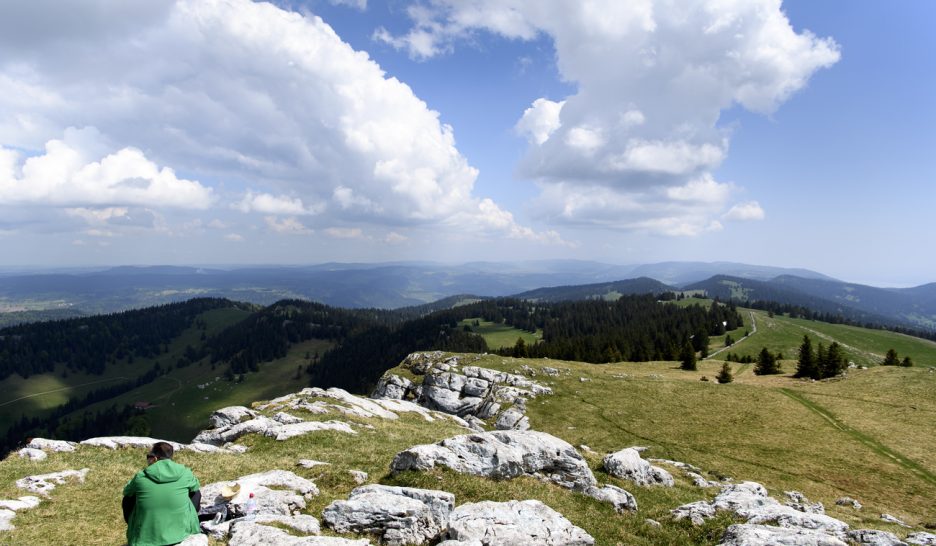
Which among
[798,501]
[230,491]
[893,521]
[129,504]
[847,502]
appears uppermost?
[129,504]

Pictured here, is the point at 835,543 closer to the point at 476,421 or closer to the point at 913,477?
the point at 913,477

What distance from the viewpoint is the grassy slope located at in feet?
59.1

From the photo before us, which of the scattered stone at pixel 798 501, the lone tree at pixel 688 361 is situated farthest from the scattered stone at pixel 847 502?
the lone tree at pixel 688 361

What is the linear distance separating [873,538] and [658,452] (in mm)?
30454

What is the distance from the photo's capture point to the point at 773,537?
1427cm

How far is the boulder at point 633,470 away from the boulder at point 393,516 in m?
14.8

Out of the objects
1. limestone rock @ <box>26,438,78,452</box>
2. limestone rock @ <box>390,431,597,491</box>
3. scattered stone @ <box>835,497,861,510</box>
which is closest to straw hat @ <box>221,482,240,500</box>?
limestone rock @ <box>390,431,597,491</box>

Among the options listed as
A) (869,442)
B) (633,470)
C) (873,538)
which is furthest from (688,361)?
(873,538)

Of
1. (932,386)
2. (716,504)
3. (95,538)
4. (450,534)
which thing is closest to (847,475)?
(716,504)

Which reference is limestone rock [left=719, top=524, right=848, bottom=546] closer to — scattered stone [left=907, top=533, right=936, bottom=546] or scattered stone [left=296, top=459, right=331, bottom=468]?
scattered stone [left=907, top=533, right=936, bottom=546]

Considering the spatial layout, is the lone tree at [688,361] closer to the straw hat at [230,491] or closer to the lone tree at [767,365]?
the lone tree at [767,365]

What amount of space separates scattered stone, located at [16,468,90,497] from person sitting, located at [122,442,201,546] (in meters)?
12.0

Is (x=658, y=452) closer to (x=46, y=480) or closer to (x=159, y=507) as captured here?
(x=159, y=507)

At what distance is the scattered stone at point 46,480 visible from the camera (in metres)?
18.8
